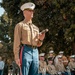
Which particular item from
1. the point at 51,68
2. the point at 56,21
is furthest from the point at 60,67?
the point at 56,21

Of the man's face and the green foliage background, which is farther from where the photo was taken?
the green foliage background

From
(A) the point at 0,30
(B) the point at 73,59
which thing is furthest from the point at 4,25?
(B) the point at 73,59

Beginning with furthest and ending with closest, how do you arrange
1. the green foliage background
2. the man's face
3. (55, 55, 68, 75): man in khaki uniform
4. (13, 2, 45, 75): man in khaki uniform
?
the green foliage background, (55, 55, 68, 75): man in khaki uniform, the man's face, (13, 2, 45, 75): man in khaki uniform

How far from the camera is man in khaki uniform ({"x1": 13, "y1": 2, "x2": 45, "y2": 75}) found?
12.9ft

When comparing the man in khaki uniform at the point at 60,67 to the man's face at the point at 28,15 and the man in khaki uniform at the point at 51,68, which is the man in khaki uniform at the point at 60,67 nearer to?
the man in khaki uniform at the point at 51,68

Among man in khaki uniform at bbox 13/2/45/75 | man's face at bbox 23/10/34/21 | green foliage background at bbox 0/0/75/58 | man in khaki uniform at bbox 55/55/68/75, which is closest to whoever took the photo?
man in khaki uniform at bbox 13/2/45/75

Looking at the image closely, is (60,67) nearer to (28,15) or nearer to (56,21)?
(56,21)

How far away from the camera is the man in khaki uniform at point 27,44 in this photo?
393 cm

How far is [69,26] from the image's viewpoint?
49.8ft

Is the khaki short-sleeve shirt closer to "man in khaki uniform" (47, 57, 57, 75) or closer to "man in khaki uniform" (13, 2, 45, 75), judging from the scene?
"man in khaki uniform" (13, 2, 45, 75)

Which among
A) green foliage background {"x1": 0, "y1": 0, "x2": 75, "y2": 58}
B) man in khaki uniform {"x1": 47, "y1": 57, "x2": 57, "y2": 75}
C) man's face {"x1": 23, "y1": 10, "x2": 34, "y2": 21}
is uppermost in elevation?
green foliage background {"x1": 0, "y1": 0, "x2": 75, "y2": 58}

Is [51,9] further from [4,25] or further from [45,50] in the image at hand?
[4,25]

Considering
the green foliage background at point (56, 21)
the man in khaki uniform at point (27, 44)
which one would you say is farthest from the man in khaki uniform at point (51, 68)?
the man in khaki uniform at point (27, 44)

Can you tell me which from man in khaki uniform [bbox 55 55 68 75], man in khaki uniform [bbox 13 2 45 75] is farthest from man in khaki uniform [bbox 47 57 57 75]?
man in khaki uniform [bbox 13 2 45 75]
